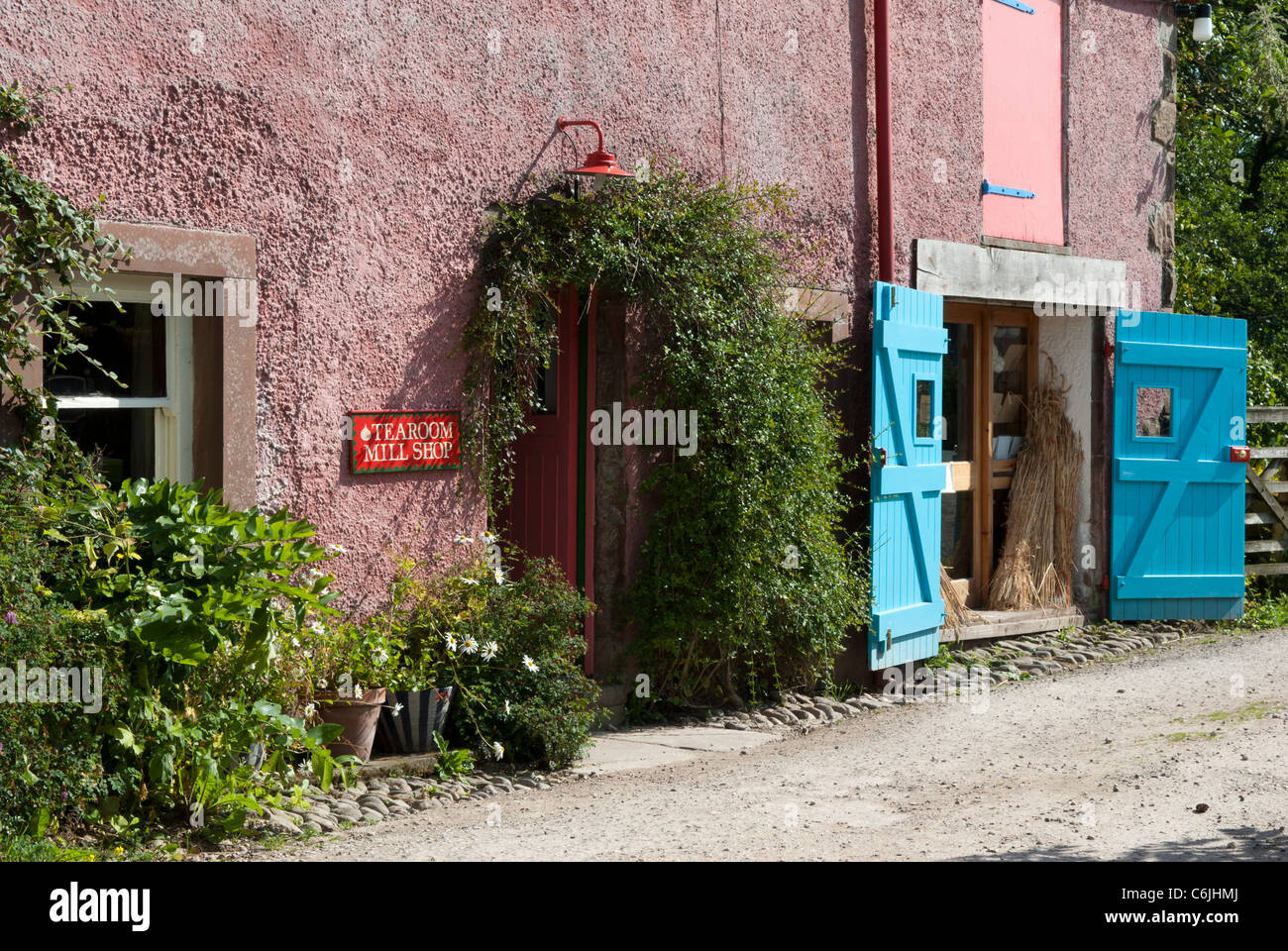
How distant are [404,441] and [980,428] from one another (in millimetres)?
5349

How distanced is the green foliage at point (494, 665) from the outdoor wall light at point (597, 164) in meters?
2.07

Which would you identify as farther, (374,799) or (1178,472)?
(1178,472)

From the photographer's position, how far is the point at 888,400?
8.38m

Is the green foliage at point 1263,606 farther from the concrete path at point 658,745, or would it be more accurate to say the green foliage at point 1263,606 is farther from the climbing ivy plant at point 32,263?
the climbing ivy plant at point 32,263

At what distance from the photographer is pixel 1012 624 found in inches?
389

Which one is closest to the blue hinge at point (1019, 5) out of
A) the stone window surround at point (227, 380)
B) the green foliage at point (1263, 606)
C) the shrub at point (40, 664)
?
the green foliage at point (1263, 606)

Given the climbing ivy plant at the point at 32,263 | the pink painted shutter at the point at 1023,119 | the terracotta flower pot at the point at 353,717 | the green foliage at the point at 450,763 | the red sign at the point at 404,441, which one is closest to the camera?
the climbing ivy plant at the point at 32,263

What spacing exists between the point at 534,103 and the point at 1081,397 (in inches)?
209

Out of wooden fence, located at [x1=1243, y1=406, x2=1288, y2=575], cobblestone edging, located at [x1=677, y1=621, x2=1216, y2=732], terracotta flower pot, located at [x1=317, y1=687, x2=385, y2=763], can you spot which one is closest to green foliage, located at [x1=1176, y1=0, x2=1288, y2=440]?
wooden fence, located at [x1=1243, y1=406, x2=1288, y2=575]

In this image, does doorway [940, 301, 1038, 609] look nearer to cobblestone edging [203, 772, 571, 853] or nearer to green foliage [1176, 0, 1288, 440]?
green foliage [1176, 0, 1288, 440]

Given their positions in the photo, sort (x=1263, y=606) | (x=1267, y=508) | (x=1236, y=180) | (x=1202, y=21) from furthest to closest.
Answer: (x=1236, y=180)
(x=1267, y=508)
(x=1263, y=606)
(x=1202, y=21)

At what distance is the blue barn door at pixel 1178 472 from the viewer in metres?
10.3

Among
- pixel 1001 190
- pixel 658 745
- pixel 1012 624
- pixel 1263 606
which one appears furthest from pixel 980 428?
pixel 658 745

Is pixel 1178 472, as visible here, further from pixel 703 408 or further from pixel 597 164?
pixel 597 164
